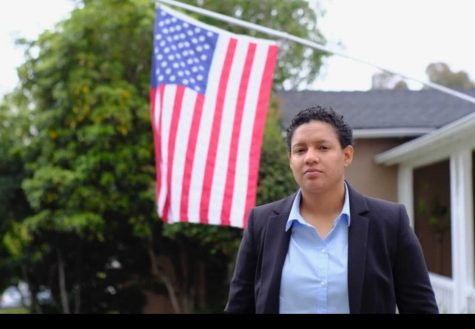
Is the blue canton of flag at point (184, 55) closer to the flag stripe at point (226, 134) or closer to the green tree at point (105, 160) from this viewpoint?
the flag stripe at point (226, 134)

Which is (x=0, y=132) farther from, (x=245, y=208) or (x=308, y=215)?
(x=308, y=215)

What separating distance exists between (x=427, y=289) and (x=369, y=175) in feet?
40.5

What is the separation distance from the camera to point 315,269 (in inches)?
81.1

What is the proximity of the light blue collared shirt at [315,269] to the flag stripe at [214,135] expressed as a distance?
16.9 feet

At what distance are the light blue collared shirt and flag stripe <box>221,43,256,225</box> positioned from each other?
5.11m

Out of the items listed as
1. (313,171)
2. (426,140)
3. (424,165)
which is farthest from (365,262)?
(424,165)

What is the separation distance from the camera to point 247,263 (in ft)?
7.31

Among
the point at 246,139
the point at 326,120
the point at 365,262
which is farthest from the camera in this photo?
the point at 246,139

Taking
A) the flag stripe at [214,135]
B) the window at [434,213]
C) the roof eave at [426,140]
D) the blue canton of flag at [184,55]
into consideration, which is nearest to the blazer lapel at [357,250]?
the flag stripe at [214,135]

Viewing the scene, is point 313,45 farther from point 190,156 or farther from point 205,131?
point 190,156

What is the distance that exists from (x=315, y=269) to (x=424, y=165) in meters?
11.7

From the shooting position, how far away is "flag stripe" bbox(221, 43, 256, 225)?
23.9 ft

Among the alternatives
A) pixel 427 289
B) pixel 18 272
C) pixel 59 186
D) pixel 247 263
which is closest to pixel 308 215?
pixel 247 263

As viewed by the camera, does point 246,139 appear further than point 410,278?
Yes
